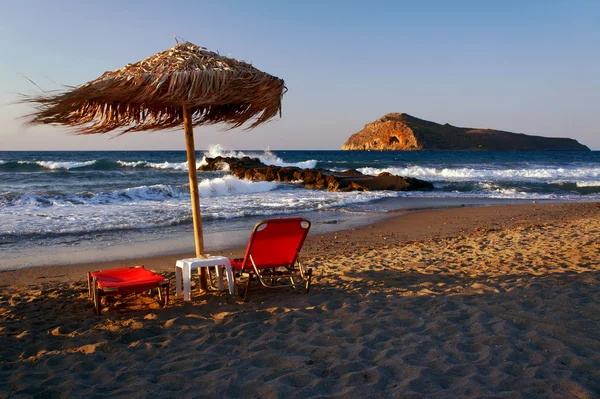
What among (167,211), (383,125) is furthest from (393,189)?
(383,125)

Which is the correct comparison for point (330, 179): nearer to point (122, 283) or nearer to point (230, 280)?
point (230, 280)

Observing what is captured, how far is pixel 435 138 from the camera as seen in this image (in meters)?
107

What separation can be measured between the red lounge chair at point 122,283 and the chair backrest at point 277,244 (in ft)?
3.00

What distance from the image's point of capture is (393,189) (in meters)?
22.4

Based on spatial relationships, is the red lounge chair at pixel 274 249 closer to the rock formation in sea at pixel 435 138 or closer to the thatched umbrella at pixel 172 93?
the thatched umbrella at pixel 172 93

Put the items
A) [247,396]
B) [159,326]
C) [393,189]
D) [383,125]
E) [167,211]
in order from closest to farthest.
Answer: [247,396] < [159,326] < [167,211] < [393,189] < [383,125]

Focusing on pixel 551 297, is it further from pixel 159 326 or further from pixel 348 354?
pixel 159 326

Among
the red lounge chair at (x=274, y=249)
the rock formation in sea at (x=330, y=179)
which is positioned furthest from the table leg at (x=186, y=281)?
the rock formation in sea at (x=330, y=179)

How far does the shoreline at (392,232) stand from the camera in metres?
7.25

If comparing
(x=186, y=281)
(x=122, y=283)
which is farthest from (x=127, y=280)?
(x=186, y=281)

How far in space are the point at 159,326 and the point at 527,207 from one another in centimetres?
1412

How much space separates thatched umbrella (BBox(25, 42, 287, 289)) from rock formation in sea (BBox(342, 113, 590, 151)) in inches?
4049

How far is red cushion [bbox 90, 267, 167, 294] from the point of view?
15.2 ft

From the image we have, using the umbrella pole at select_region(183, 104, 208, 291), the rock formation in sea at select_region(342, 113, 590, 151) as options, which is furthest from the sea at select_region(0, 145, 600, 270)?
the rock formation in sea at select_region(342, 113, 590, 151)
